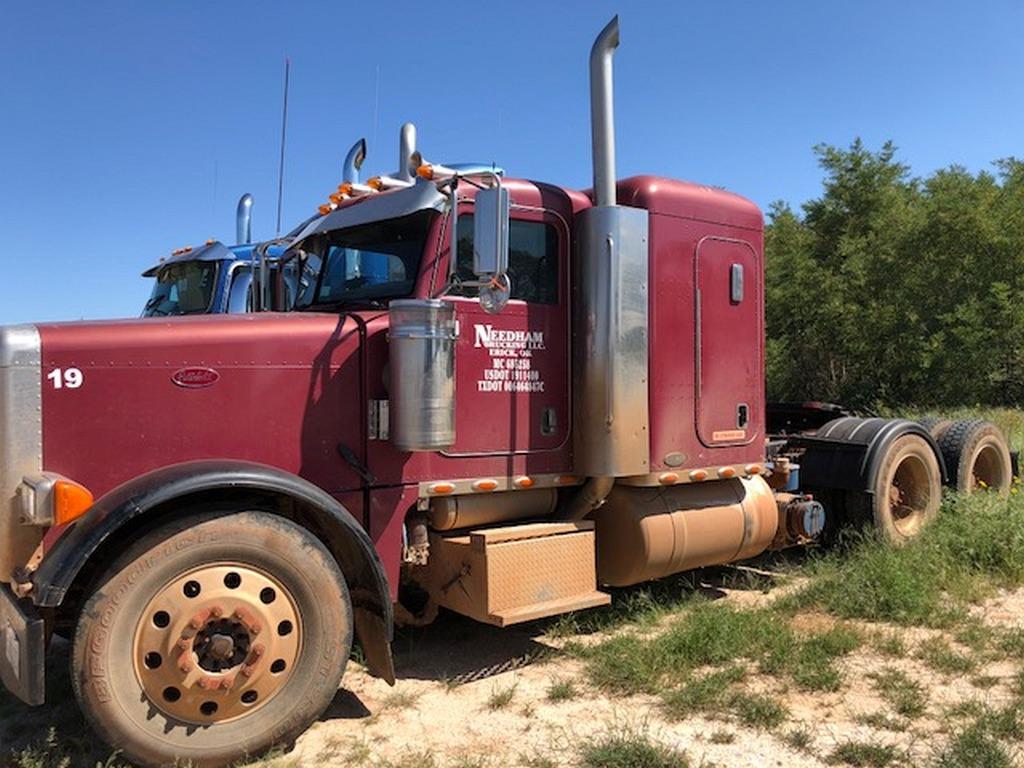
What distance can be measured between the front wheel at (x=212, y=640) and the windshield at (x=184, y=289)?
645cm

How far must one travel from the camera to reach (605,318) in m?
5.33

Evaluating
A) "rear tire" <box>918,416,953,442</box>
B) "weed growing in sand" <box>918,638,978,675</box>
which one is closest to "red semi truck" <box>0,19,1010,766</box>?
"weed growing in sand" <box>918,638,978,675</box>

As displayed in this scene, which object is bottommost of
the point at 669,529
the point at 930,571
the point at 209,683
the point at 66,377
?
the point at 930,571

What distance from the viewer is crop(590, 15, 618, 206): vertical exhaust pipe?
527 cm

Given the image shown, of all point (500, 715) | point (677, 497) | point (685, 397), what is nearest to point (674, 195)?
point (685, 397)

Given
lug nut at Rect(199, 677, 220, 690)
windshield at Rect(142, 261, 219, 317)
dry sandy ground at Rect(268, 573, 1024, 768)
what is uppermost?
windshield at Rect(142, 261, 219, 317)

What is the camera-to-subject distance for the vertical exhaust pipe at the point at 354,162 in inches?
290

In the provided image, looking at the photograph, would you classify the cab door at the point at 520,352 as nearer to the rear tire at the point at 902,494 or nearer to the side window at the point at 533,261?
the side window at the point at 533,261

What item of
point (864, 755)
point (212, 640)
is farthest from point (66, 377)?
point (864, 755)

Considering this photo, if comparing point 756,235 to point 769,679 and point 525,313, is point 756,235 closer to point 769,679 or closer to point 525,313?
point 525,313

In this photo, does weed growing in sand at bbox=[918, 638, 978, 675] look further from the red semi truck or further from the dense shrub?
the dense shrub

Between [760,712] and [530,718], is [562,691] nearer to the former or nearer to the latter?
[530,718]

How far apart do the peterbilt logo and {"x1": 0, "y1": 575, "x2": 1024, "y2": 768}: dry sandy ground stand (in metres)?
1.66

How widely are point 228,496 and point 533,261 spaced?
7.24 feet
